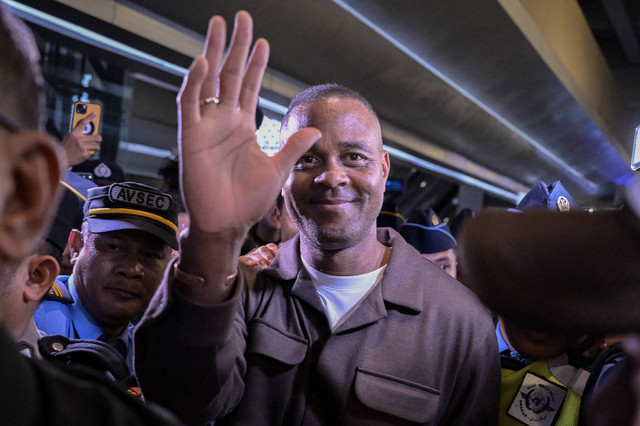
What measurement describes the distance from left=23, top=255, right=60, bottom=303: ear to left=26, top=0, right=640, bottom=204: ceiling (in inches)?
45.4

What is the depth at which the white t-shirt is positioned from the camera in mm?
1539

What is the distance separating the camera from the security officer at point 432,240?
3.37 meters

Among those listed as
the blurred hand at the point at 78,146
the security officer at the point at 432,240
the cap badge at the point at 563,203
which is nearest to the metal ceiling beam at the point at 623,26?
the security officer at the point at 432,240

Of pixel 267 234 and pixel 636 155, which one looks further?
pixel 267 234

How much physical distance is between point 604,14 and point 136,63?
5.82 m

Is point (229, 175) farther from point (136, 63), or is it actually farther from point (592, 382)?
point (136, 63)

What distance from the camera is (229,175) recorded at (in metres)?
1.22

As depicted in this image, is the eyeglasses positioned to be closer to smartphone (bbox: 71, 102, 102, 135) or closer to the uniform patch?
the uniform patch

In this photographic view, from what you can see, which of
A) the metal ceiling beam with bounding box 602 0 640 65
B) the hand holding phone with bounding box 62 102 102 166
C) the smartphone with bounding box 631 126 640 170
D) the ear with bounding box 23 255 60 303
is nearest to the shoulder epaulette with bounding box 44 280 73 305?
the ear with bounding box 23 255 60 303

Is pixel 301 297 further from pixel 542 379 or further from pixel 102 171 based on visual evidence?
pixel 102 171

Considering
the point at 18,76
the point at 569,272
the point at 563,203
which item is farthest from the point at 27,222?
the point at 563,203

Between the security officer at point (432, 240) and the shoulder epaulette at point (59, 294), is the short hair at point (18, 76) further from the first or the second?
the security officer at point (432, 240)

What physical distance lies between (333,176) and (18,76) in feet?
3.05

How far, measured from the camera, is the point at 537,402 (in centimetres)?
157
